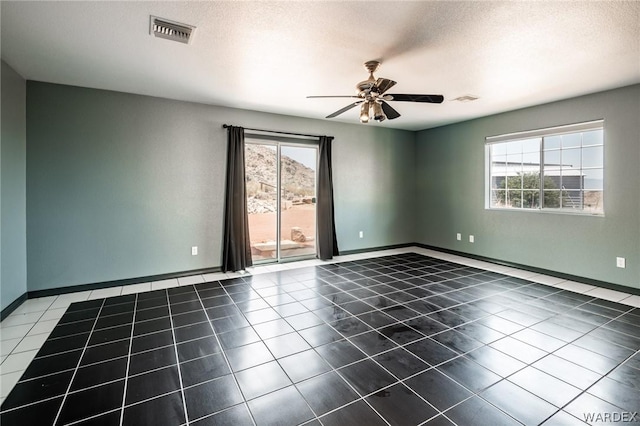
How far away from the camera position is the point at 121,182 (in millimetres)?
4102

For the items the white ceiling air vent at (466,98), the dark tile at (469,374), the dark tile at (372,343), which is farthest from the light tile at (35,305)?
the white ceiling air vent at (466,98)

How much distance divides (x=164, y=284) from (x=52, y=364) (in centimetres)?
192

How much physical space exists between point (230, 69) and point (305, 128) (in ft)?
7.55

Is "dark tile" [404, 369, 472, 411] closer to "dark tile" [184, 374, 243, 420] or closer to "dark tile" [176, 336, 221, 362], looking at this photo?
"dark tile" [184, 374, 243, 420]

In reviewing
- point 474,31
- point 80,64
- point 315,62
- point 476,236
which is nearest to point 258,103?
point 315,62

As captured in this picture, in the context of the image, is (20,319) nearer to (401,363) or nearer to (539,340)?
(401,363)

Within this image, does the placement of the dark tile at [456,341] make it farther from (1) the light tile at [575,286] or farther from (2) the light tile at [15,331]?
(2) the light tile at [15,331]

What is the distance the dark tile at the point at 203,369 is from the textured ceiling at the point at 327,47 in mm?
2600

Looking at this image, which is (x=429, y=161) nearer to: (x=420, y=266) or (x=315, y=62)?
(x=420, y=266)

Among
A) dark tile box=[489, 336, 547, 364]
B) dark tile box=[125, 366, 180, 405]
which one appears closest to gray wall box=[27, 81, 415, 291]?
dark tile box=[125, 366, 180, 405]

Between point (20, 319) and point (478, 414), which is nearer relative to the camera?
point (478, 414)

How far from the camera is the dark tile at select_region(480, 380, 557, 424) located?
1734 millimetres

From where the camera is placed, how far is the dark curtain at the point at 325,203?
5.61m

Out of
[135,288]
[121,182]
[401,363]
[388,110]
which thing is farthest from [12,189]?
[401,363]
